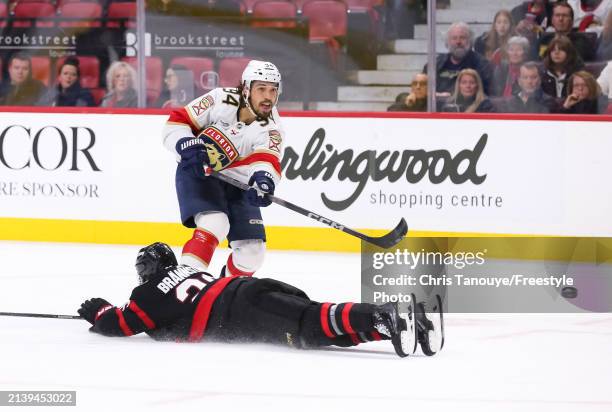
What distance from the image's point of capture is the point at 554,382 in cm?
359

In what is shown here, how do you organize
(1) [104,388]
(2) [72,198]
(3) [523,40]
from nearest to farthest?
(1) [104,388]
(3) [523,40]
(2) [72,198]

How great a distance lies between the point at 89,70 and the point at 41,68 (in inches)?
13.6

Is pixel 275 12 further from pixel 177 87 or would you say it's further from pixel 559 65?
pixel 559 65

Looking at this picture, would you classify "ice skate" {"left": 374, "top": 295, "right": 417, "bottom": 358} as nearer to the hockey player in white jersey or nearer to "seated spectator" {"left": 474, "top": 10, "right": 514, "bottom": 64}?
the hockey player in white jersey

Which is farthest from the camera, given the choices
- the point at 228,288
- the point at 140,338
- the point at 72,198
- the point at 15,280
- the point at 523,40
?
the point at 72,198

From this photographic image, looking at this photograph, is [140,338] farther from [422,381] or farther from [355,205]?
A: [355,205]

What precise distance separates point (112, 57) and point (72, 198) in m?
0.90

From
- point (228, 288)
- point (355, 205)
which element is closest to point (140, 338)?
point (228, 288)

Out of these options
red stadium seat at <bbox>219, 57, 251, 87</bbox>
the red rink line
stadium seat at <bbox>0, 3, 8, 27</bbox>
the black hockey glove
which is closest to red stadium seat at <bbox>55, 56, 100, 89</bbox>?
the red rink line

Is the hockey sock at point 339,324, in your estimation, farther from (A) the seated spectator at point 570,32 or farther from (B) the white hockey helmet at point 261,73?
(A) the seated spectator at point 570,32

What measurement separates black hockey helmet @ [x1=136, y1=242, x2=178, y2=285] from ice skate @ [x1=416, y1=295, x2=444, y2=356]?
85cm

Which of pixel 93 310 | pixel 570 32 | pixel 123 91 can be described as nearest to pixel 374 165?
pixel 570 32

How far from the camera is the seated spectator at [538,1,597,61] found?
23.6 ft

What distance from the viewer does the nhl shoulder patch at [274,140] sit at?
16.5 feet
